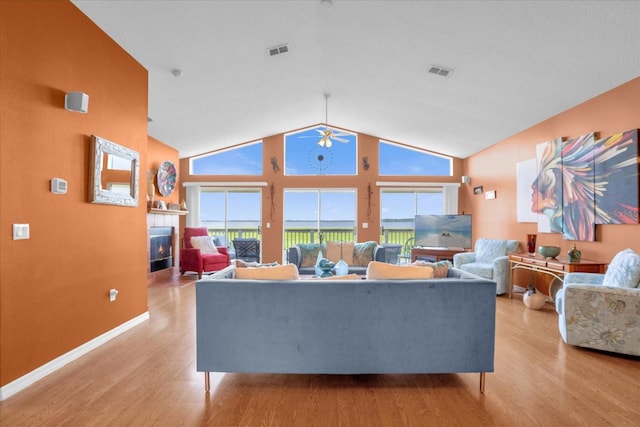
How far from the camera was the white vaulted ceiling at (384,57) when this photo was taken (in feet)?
10.5

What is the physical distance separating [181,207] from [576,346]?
23.8 feet

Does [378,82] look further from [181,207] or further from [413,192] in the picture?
[181,207]

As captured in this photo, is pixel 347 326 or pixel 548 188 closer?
pixel 347 326

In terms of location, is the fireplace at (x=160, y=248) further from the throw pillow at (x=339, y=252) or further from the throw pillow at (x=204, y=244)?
the throw pillow at (x=339, y=252)

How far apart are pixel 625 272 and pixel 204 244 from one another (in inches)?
253

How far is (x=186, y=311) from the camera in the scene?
14.4 ft

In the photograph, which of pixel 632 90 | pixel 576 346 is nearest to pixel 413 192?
pixel 632 90

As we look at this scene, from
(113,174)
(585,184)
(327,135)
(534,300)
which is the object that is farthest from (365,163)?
(113,174)

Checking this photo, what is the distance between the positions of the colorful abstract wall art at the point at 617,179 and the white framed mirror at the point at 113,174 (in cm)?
531

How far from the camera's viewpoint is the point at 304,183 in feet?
27.5

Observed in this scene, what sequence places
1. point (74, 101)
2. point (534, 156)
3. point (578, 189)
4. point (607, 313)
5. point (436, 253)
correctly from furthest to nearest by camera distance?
point (436, 253) → point (534, 156) → point (578, 189) → point (607, 313) → point (74, 101)

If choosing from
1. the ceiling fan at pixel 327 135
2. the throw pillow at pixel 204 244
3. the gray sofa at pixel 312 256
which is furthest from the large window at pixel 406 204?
the throw pillow at pixel 204 244

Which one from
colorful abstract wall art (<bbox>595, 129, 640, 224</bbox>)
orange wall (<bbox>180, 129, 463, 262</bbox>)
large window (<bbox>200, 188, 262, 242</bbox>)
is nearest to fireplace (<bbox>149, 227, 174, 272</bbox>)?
large window (<bbox>200, 188, 262, 242</bbox>)

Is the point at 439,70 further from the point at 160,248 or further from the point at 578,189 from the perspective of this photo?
the point at 160,248
